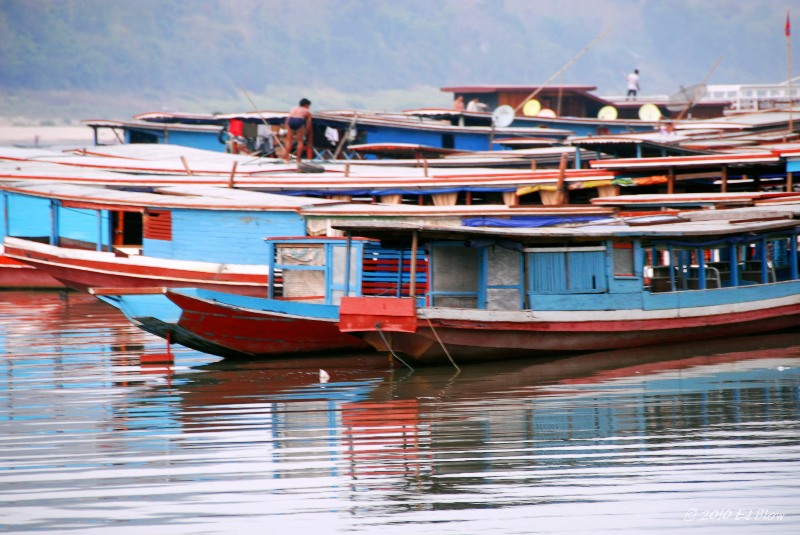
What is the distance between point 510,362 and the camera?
1373 centimetres

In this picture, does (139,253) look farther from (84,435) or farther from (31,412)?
(84,435)

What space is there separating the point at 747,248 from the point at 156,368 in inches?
386

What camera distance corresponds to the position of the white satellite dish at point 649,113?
3709 cm

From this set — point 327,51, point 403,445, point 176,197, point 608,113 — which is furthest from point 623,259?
point 327,51

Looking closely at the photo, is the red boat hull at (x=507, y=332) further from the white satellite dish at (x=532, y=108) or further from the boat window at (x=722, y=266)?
the white satellite dish at (x=532, y=108)

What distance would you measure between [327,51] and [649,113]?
77.1 m

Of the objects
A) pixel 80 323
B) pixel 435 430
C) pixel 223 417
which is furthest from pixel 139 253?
pixel 435 430

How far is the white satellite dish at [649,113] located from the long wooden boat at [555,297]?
22298 millimetres

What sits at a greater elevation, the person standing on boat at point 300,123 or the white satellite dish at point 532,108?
the white satellite dish at point 532,108

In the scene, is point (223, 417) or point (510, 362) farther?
point (510, 362)

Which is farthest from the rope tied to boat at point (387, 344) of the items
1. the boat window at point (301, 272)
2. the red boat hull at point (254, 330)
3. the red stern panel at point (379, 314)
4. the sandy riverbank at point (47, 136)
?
the sandy riverbank at point (47, 136)

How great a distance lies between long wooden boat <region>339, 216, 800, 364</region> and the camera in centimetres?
1283

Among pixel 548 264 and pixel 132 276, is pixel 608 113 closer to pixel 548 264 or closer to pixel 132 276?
pixel 132 276

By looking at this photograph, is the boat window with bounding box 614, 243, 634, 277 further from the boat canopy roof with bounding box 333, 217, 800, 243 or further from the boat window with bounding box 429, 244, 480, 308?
the boat window with bounding box 429, 244, 480, 308
